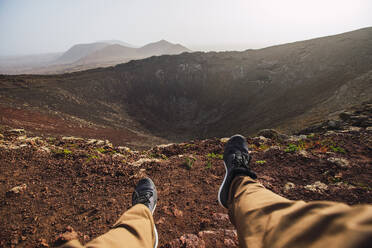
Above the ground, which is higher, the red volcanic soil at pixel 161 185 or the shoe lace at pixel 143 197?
the shoe lace at pixel 143 197

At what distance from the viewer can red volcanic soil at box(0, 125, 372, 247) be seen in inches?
122

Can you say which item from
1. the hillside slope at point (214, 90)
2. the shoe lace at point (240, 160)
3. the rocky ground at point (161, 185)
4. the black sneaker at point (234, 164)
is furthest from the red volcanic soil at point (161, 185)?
the hillside slope at point (214, 90)

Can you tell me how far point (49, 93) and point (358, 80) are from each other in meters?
36.0

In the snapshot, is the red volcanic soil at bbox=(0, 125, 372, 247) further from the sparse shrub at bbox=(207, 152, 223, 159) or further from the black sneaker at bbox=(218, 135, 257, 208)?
the black sneaker at bbox=(218, 135, 257, 208)

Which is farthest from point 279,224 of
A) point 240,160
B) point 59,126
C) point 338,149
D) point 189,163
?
point 59,126

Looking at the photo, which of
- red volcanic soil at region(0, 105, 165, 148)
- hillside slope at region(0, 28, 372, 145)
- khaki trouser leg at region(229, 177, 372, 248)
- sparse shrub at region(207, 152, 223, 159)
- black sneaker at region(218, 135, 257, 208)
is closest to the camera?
khaki trouser leg at region(229, 177, 372, 248)

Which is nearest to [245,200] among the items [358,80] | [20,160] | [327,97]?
[20,160]

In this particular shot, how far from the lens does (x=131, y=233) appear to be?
190 cm

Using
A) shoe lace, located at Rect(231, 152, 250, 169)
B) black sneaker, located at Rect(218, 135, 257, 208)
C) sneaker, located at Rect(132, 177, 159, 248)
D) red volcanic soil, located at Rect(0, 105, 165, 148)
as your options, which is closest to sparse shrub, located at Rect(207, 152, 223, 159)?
black sneaker, located at Rect(218, 135, 257, 208)

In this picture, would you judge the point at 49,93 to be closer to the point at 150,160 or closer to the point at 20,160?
the point at 20,160

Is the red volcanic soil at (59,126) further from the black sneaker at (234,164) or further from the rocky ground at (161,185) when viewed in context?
the black sneaker at (234,164)

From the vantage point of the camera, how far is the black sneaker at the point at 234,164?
108 inches

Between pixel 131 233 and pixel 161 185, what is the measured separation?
8.67 feet

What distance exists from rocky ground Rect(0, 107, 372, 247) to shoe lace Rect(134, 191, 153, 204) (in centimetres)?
53
